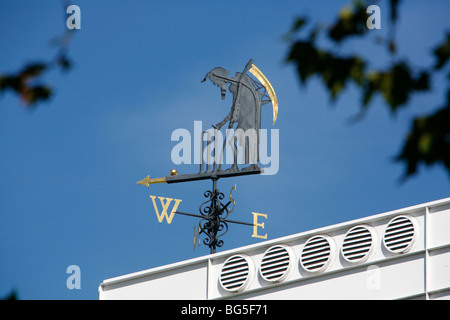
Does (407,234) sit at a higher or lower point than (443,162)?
higher

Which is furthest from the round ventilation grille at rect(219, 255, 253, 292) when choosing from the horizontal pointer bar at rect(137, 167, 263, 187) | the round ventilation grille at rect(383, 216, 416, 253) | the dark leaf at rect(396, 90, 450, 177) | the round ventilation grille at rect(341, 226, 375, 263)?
the dark leaf at rect(396, 90, 450, 177)

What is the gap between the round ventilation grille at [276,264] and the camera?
1585 centimetres

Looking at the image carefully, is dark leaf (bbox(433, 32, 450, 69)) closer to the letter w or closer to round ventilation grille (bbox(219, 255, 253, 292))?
round ventilation grille (bbox(219, 255, 253, 292))

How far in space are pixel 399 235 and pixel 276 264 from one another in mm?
2347

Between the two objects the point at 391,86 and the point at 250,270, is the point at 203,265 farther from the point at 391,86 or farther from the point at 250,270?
the point at 391,86

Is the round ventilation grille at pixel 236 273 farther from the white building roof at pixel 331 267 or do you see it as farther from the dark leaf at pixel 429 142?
the dark leaf at pixel 429 142

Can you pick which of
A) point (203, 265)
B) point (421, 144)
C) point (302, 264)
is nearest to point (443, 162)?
point (421, 144)

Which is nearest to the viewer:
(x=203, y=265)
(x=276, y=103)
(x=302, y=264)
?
(x=302, y=264)

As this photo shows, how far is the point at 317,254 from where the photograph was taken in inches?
616

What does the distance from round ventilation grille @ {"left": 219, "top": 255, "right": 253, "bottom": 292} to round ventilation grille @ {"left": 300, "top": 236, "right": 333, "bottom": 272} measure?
1.11 m

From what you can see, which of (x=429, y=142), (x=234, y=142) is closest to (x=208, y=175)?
(x=234, y=142)

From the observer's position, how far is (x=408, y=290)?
569 inches
